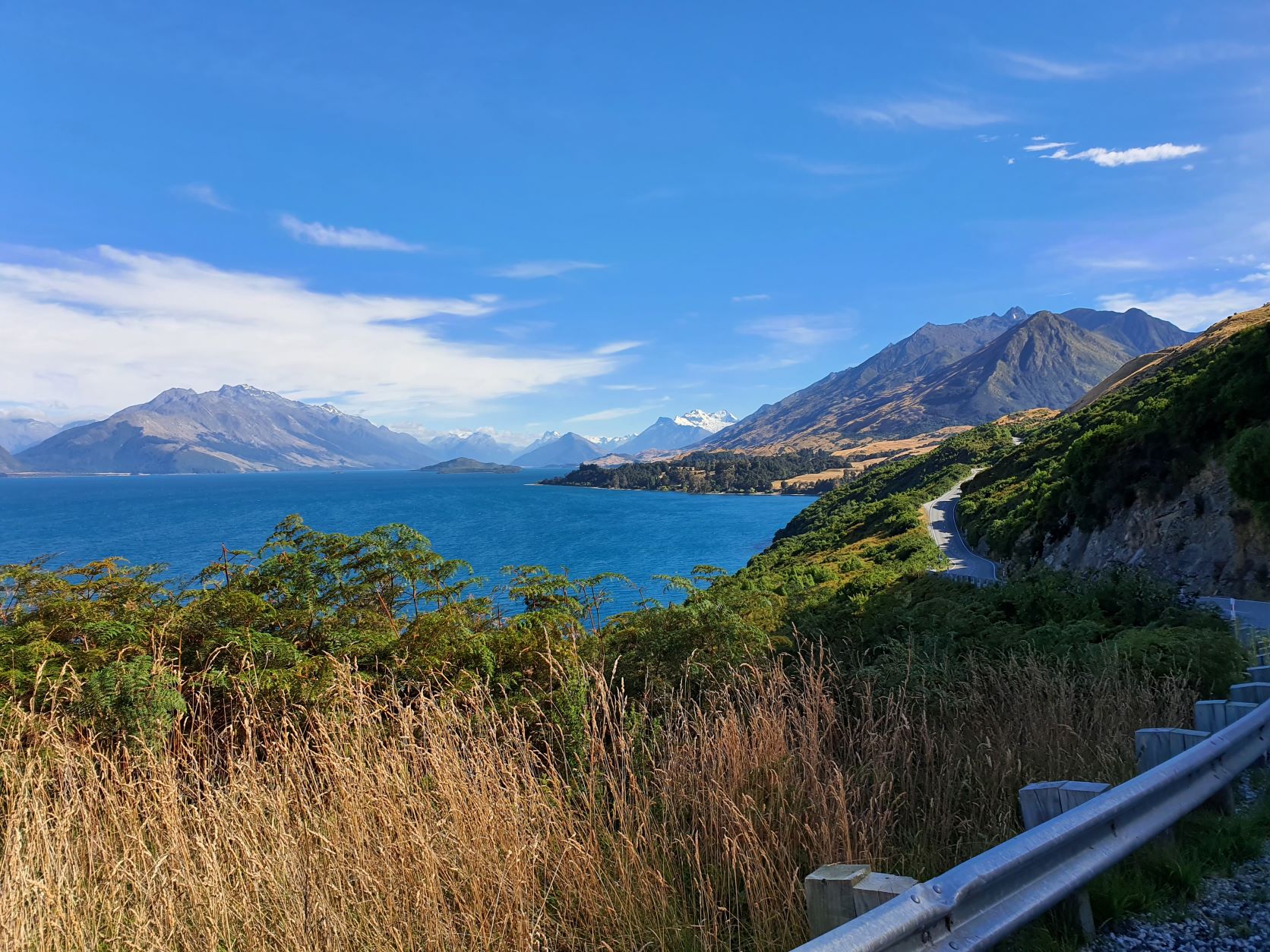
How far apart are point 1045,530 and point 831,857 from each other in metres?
35.0

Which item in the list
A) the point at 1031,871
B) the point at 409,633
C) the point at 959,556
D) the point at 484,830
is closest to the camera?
the point at 1031,871

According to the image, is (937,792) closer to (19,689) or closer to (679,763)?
(679,763)

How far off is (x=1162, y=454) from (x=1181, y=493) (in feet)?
8.78

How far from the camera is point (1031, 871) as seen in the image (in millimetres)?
2332

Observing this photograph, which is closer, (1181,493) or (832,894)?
(832,894)

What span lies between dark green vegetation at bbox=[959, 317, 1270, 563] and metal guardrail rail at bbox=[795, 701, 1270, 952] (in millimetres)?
20326

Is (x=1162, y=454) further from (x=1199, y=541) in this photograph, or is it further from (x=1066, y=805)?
(x=1066, y=805)

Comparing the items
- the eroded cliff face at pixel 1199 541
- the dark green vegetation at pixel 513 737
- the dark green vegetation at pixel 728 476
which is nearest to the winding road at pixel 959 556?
the eroded cliff face at pixel 1199 541

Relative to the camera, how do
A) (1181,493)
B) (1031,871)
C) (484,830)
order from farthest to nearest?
(1181,493) → (484,830) → (1031,871)

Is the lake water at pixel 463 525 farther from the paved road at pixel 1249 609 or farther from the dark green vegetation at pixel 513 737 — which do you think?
the dark green vegetation at pixel 513 737

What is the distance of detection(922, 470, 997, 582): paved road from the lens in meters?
35.3

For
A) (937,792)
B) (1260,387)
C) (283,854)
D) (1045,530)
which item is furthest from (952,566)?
(283,854)

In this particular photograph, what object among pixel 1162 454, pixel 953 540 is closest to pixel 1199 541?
pixel 1162 454

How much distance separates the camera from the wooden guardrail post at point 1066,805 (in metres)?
2.48
